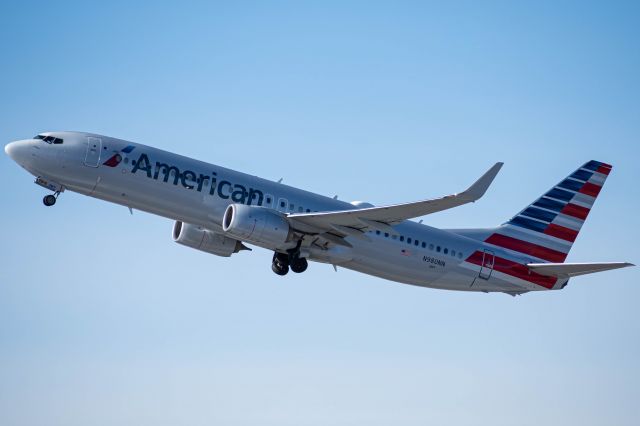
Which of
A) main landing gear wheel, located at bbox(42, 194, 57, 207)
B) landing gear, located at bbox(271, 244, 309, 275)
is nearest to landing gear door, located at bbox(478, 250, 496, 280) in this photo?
landing gear, located at bbox(271, 244, 309, 275)

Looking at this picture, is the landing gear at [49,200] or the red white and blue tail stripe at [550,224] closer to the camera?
the landing gear at [49,200]

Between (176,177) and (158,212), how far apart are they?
172 cm

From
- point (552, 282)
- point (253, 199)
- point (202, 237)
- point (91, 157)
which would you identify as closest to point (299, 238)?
point (253, 199)

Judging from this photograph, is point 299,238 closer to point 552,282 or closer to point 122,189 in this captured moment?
point 122,189

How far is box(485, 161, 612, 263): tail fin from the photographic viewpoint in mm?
49750

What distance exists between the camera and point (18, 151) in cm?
4228

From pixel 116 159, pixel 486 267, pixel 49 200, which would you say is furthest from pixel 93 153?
pixel 486 267

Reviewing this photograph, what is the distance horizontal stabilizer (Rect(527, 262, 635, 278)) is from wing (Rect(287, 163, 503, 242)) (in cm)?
749

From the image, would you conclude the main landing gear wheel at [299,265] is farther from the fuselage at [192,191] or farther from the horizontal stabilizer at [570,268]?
the horizontal stabilizer at [570,268]

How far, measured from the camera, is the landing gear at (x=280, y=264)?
4481 centimetres

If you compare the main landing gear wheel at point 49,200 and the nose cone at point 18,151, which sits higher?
the nose cone at point 18,151

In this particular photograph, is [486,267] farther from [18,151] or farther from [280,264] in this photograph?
[18,151]

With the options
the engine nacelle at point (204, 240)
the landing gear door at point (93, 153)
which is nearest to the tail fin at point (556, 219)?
the engine nacelle at point (204, 240)

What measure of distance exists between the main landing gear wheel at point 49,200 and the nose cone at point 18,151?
1.81 meters
